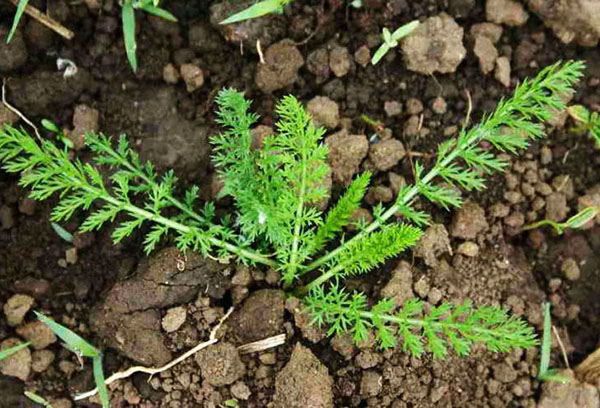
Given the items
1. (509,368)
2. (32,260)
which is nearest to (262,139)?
(32,260)

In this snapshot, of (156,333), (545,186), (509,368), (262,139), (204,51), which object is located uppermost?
(204,51)

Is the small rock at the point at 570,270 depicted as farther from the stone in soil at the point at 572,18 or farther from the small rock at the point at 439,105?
the stone in soil at the point at 572,18

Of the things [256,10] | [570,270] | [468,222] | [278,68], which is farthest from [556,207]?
[256,10]

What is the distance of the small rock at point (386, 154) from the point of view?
301 cm

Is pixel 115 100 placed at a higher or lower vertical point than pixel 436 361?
higher

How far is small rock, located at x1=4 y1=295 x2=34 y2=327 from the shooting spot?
289 cm

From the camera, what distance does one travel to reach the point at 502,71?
313cm

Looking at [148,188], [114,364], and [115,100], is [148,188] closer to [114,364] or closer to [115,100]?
[115,100]

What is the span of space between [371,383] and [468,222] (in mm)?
775

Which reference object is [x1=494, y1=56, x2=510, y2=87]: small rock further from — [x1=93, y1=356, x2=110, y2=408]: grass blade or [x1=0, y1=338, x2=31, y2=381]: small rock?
[x1=0, y1=338, x2=31, y2=381]: small rock

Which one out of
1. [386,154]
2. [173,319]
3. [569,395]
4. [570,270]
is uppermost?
[386,154]

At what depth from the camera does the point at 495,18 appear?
3.16m

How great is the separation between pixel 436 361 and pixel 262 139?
3.67 ft

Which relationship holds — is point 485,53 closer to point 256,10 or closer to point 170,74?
point 256,10
